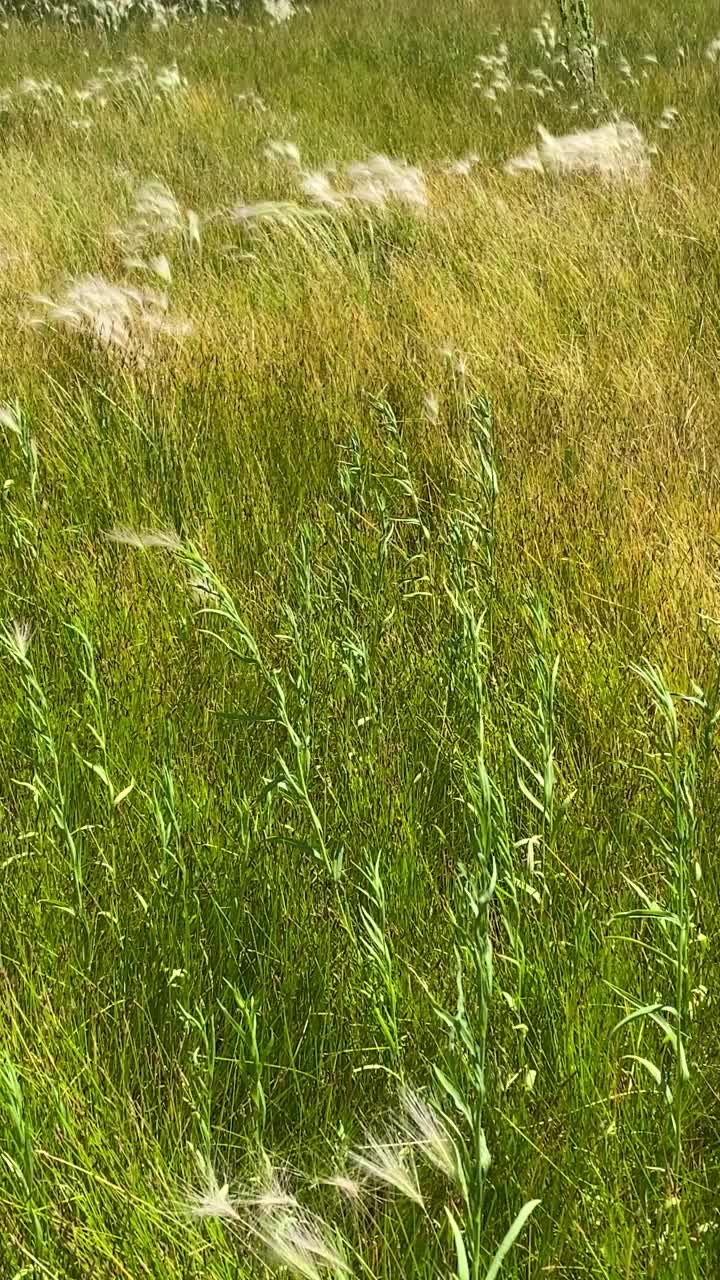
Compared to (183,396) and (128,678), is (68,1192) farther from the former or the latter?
(183,396)

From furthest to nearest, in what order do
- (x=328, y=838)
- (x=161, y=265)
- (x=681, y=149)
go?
1. (x=681, y=149)
2. (x=161, y=265)
3. (x=328, y=838)

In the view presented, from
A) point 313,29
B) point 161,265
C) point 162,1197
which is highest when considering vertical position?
point 313,29

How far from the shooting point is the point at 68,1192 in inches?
42.4

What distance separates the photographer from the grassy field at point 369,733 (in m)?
1.06

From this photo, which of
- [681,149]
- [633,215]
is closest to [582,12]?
[681,149]

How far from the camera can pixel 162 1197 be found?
1.10 metres

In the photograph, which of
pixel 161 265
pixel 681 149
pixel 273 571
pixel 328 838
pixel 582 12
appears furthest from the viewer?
pixel 582 12

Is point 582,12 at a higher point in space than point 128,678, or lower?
higher

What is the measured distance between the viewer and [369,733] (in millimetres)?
1633

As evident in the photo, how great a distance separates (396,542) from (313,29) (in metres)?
7.15

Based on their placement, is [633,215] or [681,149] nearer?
[633,215]

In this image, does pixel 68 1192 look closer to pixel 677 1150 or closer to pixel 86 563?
pixel 677 1150

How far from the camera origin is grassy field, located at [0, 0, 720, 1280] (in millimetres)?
1062

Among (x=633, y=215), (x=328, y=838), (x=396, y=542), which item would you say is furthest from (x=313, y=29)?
(x=328, y=838)
